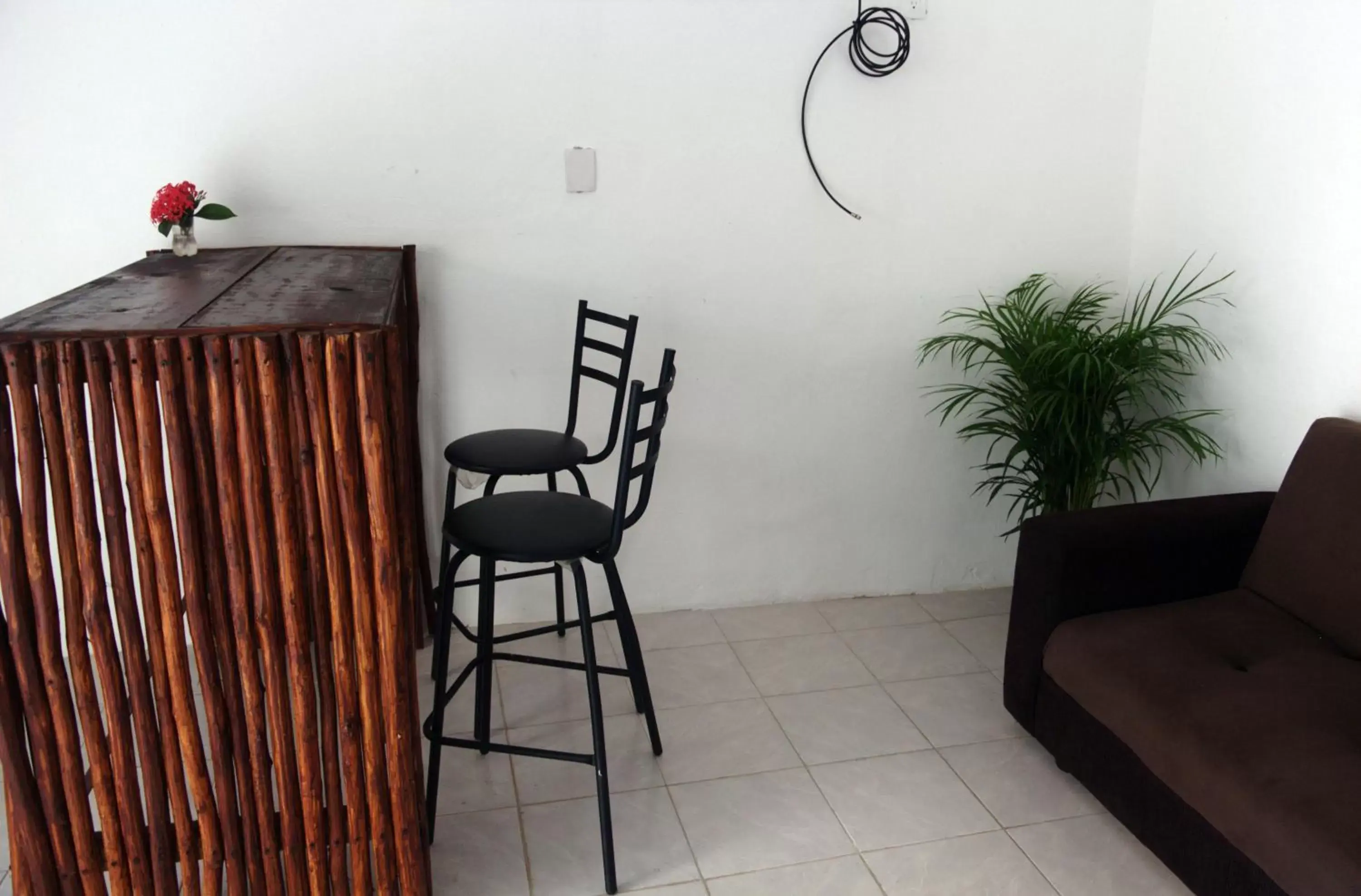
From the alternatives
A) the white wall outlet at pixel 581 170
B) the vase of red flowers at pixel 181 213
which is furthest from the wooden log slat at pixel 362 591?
the white wall outlet at pixel 581 170

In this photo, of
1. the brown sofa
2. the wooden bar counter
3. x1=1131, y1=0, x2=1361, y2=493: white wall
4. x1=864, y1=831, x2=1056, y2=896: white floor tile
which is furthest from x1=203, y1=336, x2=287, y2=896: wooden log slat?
x1=1131, y1=0, x2=1361, y2=493: white wall

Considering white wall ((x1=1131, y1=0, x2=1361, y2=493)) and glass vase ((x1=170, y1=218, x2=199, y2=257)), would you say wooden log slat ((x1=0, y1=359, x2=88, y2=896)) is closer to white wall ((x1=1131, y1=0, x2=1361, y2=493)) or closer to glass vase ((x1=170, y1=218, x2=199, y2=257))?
glass vase ((x1=170, y1=218, x2=199, y2=257))

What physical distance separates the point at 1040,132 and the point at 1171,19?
51 cm

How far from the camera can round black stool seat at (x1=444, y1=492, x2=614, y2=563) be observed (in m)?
2.09

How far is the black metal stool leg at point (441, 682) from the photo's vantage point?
2.26 meters

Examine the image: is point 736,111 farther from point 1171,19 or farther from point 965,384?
point 1171,19

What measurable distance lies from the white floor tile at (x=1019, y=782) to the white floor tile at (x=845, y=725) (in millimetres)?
131

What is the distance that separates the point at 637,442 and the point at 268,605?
30.1 inches

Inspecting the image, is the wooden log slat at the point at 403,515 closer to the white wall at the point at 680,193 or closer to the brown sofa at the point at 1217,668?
the white wall at the point at 680,193

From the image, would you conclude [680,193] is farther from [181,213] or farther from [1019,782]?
[1019,782]

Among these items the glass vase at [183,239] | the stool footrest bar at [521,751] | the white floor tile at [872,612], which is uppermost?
the glass vase at [183,239]

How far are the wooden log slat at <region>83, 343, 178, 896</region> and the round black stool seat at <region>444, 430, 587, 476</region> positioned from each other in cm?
93

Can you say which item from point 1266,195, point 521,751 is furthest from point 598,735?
point 1266,195

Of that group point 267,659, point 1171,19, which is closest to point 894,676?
point 267,659
